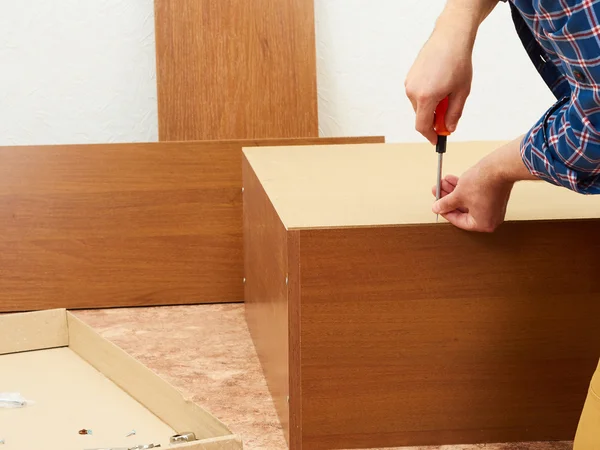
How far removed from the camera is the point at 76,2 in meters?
1.98

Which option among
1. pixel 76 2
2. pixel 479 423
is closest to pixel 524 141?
pixel 479 423

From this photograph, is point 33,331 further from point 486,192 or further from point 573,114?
point 573,114

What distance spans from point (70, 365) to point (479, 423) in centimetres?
52

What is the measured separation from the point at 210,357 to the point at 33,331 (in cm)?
26

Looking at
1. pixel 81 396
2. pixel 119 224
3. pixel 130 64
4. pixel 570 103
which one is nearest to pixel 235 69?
pixel 130 64

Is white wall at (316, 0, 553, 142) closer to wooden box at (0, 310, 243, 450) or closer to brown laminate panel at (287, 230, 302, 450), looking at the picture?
wooden box at (0, 310, 243, 450)

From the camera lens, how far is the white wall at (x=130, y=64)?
1.98 metres

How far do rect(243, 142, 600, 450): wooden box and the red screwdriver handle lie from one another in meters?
0.10

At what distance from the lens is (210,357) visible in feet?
4.36

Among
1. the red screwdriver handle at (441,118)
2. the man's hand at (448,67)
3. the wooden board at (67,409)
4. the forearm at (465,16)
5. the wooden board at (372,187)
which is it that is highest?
the forearm at (465,16)

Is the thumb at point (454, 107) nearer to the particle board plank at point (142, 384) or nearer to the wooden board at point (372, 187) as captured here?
the wooden board at point (372, 187)

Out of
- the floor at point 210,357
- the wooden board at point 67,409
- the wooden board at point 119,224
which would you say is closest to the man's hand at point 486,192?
the floor at point 210,357

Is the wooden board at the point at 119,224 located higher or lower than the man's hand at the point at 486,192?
lower

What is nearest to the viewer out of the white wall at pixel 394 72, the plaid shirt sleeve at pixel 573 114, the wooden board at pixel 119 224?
the plaid shirt sleeve at pixel 573 114
